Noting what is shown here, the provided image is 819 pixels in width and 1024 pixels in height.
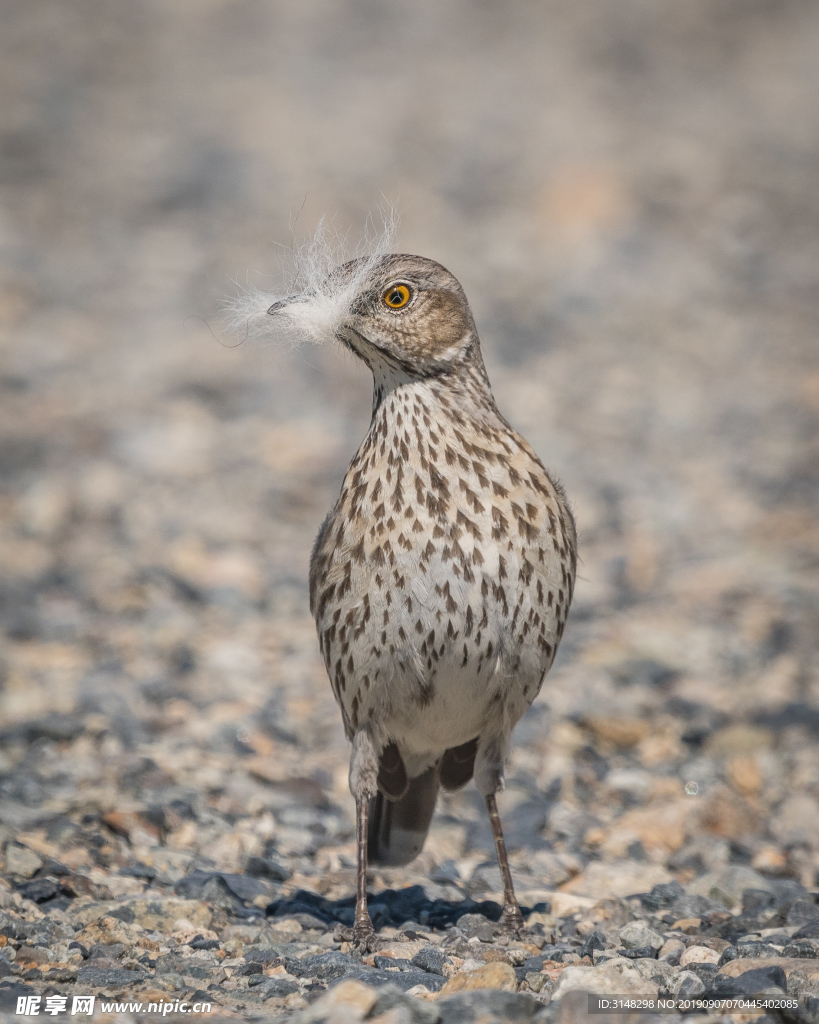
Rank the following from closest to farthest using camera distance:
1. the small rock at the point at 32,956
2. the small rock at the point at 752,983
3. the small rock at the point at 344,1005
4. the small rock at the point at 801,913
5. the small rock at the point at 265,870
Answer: the small rock at the point at 344,1005
the small rock at the point at 752,983
the small rock at the point at 32,956
the small rock at the point at 801,913
the small rock at the point at 265,870

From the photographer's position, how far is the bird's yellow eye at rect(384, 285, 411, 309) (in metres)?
4.97

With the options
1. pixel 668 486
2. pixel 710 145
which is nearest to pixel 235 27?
pixel 710 145

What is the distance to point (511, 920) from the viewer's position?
4.90m

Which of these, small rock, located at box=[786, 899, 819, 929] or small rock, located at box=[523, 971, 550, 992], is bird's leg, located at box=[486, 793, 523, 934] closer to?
small rock, located at box=[523, 971, 550, 992]

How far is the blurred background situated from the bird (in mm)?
600

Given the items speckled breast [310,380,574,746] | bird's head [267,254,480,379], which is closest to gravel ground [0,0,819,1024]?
bird's head [267,254,480,379]

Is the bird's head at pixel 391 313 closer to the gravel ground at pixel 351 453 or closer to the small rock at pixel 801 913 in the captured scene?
the gravel ground at pixel 351 453

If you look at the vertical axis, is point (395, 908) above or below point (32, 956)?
above

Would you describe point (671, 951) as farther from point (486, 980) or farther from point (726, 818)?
point (726, 818)

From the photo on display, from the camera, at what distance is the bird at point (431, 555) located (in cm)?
471

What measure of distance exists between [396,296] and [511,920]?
2.56 m

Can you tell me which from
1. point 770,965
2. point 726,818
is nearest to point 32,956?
point 770,965

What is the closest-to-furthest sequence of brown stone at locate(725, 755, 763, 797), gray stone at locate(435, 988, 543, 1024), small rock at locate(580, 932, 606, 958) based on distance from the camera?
gray stone at locate(435, 988, 543, 1024)
small rock at locate(580, 932, 606, 958)
brown stone at locate(725, 755, 763, 797)

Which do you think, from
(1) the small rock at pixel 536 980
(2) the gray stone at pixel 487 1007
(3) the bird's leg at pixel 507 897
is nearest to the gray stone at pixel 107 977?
(2) the gray stone at pixel 487 1007
